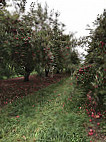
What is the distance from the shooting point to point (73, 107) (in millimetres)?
3969

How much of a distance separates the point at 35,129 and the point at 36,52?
8.79 feet

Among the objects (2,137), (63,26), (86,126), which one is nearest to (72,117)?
(86,126)

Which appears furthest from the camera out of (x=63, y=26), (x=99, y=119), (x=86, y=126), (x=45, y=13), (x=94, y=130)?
(x=63, y=26)

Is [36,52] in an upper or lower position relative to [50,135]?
upper

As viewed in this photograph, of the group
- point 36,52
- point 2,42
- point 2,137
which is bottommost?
point 2,137

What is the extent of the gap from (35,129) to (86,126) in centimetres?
141

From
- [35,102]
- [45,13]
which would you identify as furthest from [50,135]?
[45,13]

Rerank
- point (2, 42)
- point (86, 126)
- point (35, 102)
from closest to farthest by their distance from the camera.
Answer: point (86, 126) < point (2, 42) < point (35, 102)

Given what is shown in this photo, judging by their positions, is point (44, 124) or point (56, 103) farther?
point (56, 103)

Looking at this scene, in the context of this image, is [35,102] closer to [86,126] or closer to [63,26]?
[86,126]

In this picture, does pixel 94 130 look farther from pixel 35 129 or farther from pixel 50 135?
pixel 35 129

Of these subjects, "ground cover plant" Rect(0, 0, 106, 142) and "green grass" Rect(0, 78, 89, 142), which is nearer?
"ground cover plant" Rect(0, 0, 106, 142)

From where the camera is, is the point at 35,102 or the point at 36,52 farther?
the point at 35,102

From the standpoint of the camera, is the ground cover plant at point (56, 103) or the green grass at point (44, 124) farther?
the green grass at point (44, 124)
